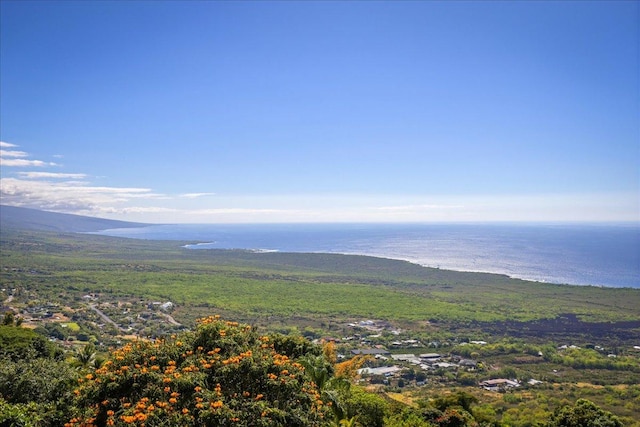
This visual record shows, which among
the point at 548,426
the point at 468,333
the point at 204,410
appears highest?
the point at 204,410

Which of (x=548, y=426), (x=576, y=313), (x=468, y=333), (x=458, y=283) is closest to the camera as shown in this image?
(x=548, y=426)

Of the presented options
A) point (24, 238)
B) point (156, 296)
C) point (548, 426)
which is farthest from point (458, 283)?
point (24, 238)

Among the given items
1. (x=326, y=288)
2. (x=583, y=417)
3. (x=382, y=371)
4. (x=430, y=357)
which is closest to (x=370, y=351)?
(x=430, y=357)

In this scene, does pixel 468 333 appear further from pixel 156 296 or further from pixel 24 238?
pixel 24 238

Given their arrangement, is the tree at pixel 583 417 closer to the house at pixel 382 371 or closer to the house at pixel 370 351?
the house at pixel 382 371

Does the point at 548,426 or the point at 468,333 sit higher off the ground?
the point at 548,426

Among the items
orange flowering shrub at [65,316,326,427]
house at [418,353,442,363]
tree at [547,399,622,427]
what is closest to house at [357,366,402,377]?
house at [418,353,442,363]

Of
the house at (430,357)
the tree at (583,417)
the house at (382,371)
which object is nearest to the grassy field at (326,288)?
the house at (430,357)
